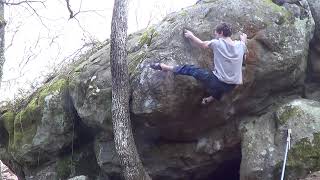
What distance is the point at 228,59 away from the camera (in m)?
7.17

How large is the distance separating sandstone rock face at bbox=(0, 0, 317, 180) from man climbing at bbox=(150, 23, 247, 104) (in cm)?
25

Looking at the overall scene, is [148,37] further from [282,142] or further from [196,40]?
Answer: [282,142]

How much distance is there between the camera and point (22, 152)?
1017 cm

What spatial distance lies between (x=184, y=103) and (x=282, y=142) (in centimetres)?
203

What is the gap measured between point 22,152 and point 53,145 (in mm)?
946

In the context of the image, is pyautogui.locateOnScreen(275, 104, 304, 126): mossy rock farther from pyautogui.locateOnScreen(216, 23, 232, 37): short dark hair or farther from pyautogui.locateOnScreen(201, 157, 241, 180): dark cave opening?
pyautogui.locateOnScreen(216, 23, 232, 37): short dark hair

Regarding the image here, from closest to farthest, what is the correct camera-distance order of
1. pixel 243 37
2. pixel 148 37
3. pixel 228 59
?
1. pixel 228 59
2. pixel 243 37
3. pixel 148 37

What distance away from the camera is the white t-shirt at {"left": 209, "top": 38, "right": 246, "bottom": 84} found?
23.4ft

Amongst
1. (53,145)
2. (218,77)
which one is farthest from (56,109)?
(218,77)

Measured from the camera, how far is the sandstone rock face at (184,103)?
7895mm

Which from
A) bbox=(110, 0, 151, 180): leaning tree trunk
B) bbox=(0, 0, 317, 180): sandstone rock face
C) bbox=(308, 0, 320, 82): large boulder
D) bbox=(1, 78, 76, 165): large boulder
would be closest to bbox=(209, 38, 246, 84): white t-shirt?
bbox=(0, 0, 317, 180): sandstone rock face

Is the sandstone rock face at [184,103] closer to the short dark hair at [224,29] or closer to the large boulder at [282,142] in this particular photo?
the large boulder at [282,142]

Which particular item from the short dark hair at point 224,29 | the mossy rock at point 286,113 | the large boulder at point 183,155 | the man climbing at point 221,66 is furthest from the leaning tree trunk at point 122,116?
the mossy rock at point 286,113

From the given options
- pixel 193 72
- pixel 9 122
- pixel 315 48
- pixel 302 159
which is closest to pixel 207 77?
pixel 193 72
